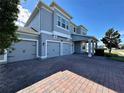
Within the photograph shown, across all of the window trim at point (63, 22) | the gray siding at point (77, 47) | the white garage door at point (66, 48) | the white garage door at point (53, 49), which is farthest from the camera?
the gray siding at point (77, 47)

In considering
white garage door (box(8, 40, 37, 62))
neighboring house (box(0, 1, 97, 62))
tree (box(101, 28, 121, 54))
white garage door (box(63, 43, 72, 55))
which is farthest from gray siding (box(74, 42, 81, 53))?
white garage door (box(8, 40, 37, 62))

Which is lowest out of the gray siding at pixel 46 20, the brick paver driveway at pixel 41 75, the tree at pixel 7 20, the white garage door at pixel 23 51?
the brick paver driveway at pixel 41 75

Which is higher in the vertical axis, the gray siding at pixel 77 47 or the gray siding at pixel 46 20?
the gray siding at pixel 46 20

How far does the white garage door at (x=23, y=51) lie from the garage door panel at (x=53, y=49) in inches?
83.7

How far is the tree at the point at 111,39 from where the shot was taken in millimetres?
24167

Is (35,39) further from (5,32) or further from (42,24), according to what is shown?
(5,32)

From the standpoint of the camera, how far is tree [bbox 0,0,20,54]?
3736mm

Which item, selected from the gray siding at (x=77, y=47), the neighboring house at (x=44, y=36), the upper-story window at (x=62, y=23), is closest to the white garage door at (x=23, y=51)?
the neighboring house at (x=44, y=36)

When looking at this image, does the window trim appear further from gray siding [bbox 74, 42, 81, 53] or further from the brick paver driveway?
the brick paver driveway

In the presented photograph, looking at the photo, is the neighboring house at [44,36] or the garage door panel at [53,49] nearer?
the neighboring house at [44,36]

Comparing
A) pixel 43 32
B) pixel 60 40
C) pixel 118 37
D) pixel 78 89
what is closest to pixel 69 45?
pixel 60 40

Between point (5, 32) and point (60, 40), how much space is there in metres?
12.8

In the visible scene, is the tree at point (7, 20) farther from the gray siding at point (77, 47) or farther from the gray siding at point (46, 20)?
the gray siding at point (77, 47)

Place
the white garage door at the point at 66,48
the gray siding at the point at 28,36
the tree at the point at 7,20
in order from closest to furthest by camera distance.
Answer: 1. the tree at the point at 7,20
2. the gray siding at the point at 28,36
3. the white garage door at the point at 66,48
